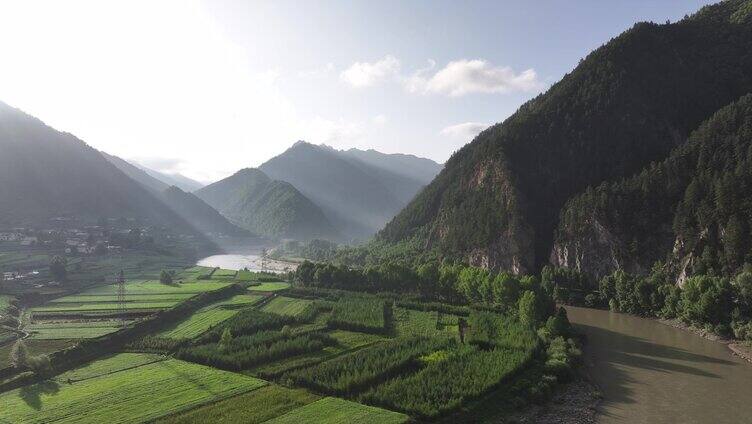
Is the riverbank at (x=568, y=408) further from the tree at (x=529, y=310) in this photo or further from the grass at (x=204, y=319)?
the grass at (x=204, y=319)

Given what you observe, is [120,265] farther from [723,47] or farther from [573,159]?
[723,47]

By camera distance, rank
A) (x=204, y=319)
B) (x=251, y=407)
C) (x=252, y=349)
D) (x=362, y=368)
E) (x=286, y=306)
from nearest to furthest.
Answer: (x=251, y=407), (x=362, y=368), (x=252, y=349), (x=204, y=319), (x=286, y=306)

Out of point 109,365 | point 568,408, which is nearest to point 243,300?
point 109,365

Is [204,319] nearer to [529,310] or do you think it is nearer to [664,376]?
[529,310]

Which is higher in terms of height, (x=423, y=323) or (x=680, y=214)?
(x=680, y=214)

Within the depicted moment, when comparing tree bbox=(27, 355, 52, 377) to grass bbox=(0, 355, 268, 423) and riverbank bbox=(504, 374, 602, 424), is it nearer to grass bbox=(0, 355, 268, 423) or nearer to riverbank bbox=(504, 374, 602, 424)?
grass bbox=(0, 355, 268, 423)

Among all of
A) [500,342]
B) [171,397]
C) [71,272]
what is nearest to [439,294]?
[500,342]
